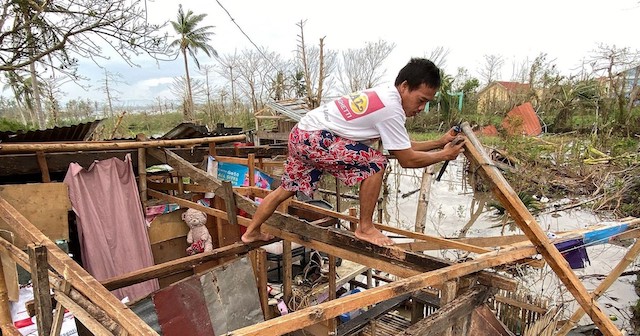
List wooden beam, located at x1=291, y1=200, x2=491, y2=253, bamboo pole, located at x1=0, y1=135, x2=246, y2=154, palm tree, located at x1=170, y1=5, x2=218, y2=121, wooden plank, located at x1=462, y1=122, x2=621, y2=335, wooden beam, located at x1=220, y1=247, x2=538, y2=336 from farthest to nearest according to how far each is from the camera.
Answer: palm tree, located at x1=170, y1=5, x2=218, y2=121 < bamboo pole, located at x1=0, y1=135, x2=246, y2=154 < wooden beam, located at x1=291, y1=200, x2=491, y2=253 < wooden plank, located at x1=462, y1=122, x2=621, y2=335 < wooden beam, located at x1=220, y1=247, x2=538, y2=336

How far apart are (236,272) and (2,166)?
214cm

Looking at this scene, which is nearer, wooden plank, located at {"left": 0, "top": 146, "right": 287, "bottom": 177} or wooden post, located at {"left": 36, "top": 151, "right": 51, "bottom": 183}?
wooden plank, located at {"left": 0, "top": 146, "right": 287, "bottom": 177}

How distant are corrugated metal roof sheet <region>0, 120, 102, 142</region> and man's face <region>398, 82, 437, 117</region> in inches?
147

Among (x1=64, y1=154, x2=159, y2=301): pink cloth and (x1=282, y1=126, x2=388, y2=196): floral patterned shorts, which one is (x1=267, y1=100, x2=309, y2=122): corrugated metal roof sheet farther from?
(x1=282, y1=126, x2=388, y2=196): floral patterned shorts

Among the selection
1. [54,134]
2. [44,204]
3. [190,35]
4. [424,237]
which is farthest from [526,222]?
[190,35]

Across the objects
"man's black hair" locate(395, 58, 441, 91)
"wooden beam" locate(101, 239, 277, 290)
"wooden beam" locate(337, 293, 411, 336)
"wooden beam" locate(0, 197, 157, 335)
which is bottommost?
"wooden beam" locate(337, 293, 411, 336)

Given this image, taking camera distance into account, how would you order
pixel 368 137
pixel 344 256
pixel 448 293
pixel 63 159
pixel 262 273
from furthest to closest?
pixel 262 273
pixel 63 159
pixel 344 256
pixel 368 137
pixel 448 293

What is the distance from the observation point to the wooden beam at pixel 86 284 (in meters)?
1.25

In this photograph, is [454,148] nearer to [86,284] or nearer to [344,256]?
[344,256]

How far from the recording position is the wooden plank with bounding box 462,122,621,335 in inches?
72.0

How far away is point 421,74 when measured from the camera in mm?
2191

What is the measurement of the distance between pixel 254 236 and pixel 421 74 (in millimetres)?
1666

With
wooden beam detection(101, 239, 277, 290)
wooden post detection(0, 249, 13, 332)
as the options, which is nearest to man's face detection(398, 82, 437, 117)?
wooden beam detection(101, 239, 277, 290)

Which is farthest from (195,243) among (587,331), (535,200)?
(535,200)
